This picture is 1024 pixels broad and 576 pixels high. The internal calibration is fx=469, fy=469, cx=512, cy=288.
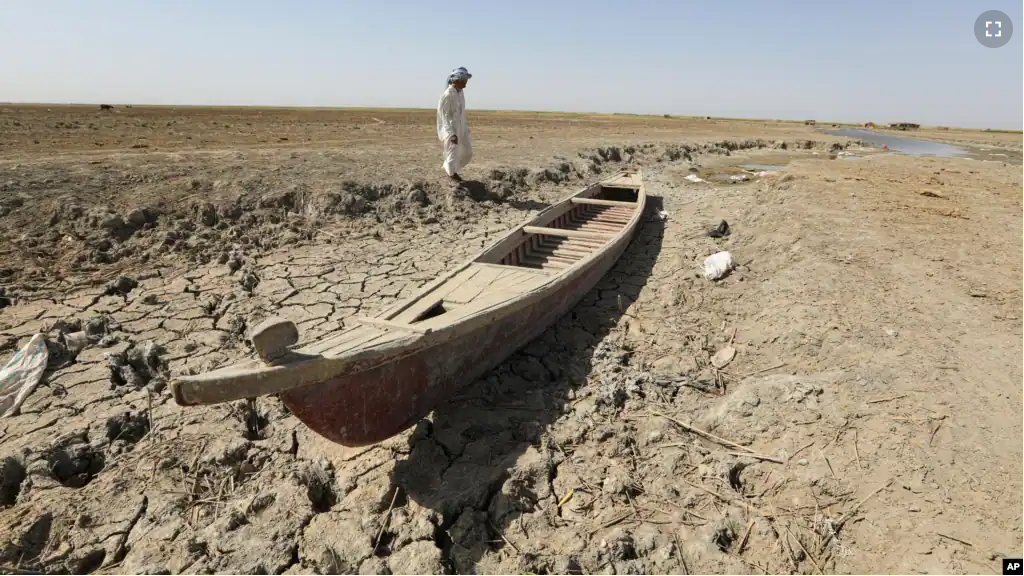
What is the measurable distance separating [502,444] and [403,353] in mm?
981

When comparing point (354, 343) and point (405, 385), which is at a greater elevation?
point (354, 343)

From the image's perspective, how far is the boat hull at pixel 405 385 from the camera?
8.45ft

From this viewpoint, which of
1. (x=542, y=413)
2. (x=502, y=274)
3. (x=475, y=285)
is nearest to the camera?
(x=542, y=413)

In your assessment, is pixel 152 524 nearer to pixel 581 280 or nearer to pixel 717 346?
pixel 581 280

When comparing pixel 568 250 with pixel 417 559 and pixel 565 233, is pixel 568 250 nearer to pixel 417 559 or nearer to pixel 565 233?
pixel 565 233

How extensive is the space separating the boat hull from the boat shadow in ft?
0.61

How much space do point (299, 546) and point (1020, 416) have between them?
14.4 feet

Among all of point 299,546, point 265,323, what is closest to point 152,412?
point 299,546

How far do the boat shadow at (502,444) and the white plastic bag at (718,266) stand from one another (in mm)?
1921

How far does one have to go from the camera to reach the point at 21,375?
359 centimetres

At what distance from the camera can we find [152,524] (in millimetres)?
2662

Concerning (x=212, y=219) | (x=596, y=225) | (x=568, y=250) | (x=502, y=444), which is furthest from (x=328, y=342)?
(x=596, y=225)

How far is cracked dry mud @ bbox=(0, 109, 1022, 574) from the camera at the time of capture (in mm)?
2480

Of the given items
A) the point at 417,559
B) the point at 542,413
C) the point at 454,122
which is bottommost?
the point at 417,559
